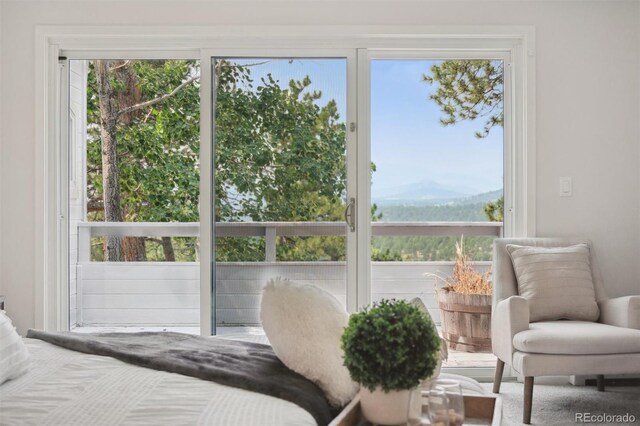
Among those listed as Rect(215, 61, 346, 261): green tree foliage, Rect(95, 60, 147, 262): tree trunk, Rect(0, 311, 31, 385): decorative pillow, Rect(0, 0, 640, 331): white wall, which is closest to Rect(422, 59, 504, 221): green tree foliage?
Rect(0, 0, 640, 331): white wall

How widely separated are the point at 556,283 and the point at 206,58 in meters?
2.58

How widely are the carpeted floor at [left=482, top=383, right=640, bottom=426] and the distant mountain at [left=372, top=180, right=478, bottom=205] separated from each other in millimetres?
1330

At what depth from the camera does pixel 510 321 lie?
3311 millimetres

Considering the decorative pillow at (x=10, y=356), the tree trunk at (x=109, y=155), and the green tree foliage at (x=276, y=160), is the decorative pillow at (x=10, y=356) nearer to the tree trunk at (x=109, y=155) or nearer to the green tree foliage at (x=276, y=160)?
the green tree foliage at (x=276, y=160)

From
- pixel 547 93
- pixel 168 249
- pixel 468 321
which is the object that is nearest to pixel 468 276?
pixel 468 321

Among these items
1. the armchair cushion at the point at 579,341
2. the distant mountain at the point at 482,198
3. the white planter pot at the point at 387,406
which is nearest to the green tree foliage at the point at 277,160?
the distant mountain at the point at 482,198

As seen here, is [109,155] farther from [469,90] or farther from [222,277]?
[469,90]

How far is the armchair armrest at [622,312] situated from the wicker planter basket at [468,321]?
2.94 ft

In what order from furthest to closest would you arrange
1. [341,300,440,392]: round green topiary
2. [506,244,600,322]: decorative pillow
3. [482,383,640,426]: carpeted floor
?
[506,244,600,322]: decorative pillow → [482,383,640,426]: carpeted floor → [341,300,440,392]: round green topiary

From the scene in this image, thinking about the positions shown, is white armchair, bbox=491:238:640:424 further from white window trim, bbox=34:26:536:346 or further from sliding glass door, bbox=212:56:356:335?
sliding glass door, bbox=212:56:356:335

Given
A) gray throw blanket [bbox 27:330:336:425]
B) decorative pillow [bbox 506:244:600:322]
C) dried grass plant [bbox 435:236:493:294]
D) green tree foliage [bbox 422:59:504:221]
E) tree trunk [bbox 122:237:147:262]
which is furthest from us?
tree trunk [bbox 122:237:147:262]

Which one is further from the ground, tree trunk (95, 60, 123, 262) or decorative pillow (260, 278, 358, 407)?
tree trunk (95, 60, 123, 262)

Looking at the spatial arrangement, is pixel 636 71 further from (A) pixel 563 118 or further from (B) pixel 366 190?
(B) pixel 366 190

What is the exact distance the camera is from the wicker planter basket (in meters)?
4.37
